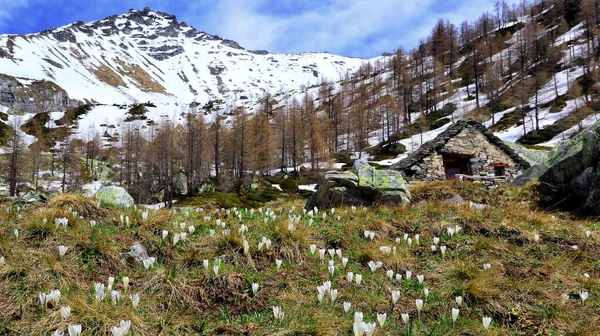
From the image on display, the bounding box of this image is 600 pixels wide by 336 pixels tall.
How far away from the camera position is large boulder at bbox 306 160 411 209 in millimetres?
12180

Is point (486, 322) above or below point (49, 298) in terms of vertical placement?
below

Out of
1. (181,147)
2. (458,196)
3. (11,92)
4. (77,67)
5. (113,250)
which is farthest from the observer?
(77,67)

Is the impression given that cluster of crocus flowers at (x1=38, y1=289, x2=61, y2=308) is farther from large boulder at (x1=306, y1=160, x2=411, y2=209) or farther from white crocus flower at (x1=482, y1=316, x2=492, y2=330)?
large boulder at (x1=306, y1=160, x2=411, y2=209)

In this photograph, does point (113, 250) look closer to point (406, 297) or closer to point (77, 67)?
point (406, 297)

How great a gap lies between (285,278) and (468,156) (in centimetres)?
2306

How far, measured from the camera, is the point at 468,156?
24.2 meters

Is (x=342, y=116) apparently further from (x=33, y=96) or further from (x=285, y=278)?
(x=33, y=96)

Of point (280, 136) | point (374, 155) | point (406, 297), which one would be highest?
point (280, 136)

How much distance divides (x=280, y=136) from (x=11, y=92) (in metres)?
100

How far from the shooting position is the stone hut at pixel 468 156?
22828 mm

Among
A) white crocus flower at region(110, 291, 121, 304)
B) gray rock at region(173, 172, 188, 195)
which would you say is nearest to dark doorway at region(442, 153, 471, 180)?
white crocus flower at region(110, 291, 121, 304)

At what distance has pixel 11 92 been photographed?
110 m

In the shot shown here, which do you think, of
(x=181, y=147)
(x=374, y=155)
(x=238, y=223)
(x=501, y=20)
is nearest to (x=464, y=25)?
(x=501, y=20)

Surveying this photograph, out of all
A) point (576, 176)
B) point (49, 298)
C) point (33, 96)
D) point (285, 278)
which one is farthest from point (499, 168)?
point (33, 96)
